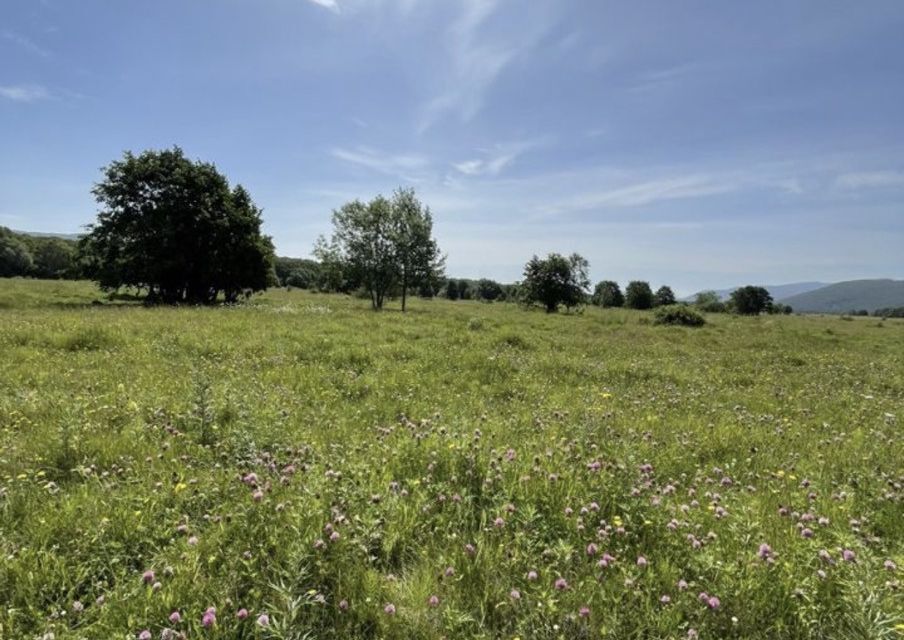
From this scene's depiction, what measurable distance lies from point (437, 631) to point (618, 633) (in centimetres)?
119

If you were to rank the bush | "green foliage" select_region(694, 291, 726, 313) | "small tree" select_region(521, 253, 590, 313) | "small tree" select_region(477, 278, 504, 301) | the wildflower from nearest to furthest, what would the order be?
1. the wildflower
2. the bush
3. "small tree" select_region(521, 253, 590, 313)
4. "green foliage" select_region(694, 291, 726, 313)
5. "small tree" select_region(477, 278, 504, 301)

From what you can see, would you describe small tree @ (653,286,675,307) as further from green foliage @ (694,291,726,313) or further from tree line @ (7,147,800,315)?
tree line @ (7,147,800,315)

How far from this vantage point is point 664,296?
140 meters

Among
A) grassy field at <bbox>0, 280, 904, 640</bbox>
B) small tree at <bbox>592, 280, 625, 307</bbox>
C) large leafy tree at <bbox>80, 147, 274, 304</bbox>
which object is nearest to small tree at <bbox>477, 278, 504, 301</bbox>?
small tree at <bbox>592, 280, 625, 307</bbox>

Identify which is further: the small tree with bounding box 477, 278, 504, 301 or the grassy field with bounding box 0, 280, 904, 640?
the small tree with bounding box 477, 278, 504, 301

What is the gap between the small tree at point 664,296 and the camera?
13462 centimetres

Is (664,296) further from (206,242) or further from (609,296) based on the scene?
(206,242)

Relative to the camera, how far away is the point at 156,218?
126 ft

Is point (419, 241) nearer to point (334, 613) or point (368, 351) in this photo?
point (368, 351)

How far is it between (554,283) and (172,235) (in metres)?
49.1

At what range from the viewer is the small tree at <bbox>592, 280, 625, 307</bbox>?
13538 centimetres

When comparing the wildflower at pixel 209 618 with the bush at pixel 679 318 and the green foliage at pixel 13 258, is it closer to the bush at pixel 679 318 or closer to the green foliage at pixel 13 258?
the bush at pixel 679 318

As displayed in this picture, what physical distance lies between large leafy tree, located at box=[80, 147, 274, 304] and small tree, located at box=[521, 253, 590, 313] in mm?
39779

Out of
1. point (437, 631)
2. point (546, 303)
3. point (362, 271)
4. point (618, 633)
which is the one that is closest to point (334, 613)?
point (437, 631)
